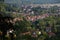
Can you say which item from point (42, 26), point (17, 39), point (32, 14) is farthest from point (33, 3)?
point (17, 39)

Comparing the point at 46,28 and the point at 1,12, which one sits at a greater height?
the point at 1,12

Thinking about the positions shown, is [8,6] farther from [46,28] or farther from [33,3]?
[46,28]

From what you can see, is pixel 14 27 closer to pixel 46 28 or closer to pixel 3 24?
pixel 3 24

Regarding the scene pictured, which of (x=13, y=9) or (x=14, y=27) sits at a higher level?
(x=13, y=9)

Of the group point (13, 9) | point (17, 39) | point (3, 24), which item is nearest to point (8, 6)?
point (13, 9)

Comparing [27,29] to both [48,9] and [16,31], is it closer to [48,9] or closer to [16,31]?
[16,31]

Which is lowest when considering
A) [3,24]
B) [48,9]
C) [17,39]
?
[17,39]

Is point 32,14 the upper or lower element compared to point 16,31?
upper
